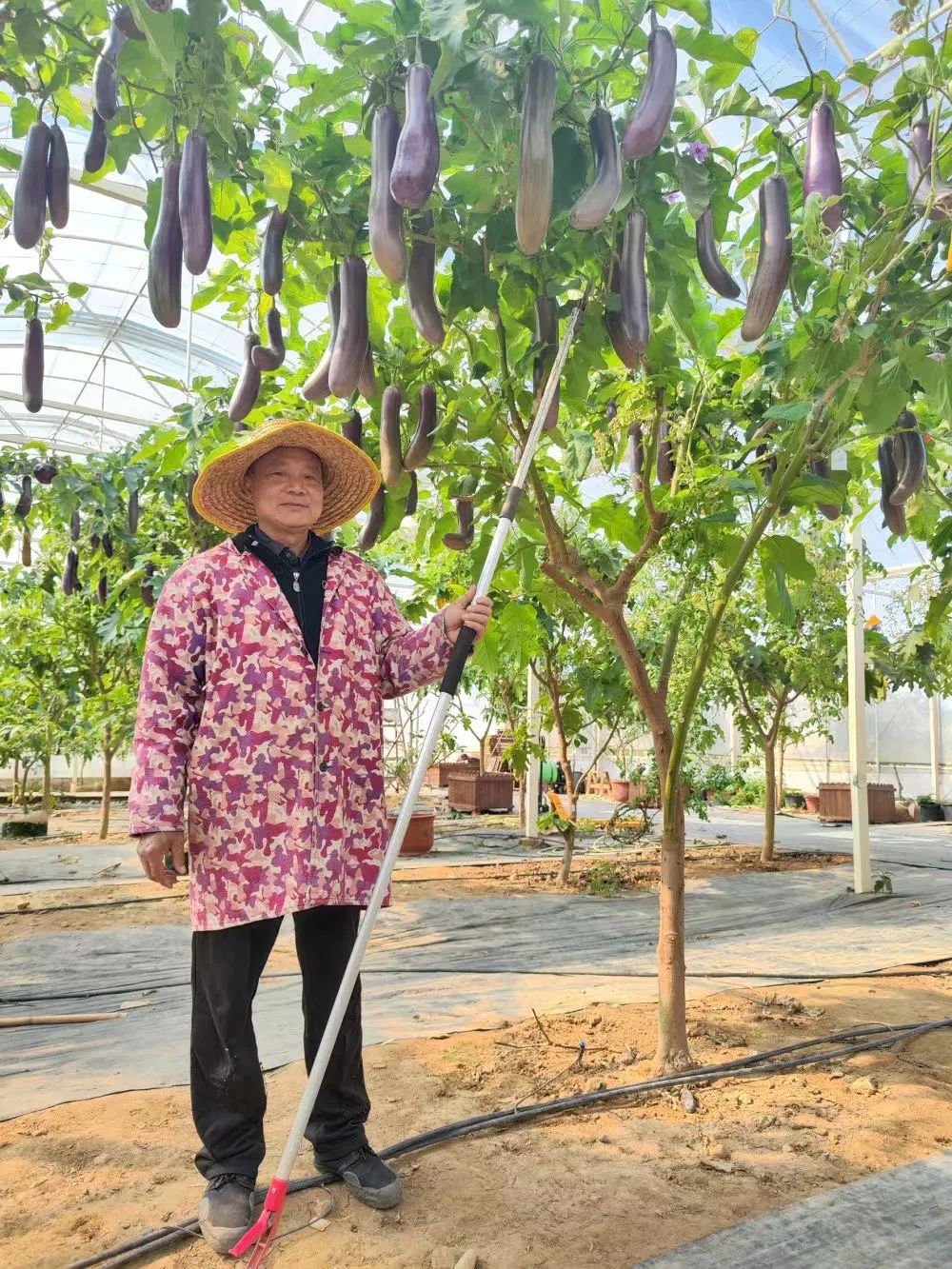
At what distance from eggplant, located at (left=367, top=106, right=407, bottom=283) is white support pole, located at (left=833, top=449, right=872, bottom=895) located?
18.0 ft

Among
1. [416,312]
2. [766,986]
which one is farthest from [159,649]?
[766,986]

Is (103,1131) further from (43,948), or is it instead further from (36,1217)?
(43,948)

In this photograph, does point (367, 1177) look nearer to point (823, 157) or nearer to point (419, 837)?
point (823, 157)

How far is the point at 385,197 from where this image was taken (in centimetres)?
152

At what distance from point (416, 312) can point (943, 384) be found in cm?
109

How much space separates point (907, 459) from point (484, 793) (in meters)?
11.9

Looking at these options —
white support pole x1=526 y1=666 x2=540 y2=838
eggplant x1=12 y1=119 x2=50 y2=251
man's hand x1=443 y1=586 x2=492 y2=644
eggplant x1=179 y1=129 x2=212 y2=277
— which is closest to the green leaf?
eggplant x1=179 y1=129 x2=212 y2=277

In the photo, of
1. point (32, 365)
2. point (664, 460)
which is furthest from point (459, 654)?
point (32, 365)

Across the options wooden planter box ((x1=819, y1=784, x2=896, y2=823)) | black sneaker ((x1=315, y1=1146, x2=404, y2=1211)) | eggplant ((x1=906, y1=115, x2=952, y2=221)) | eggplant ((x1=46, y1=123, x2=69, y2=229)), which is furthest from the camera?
wooden planter box ((x1=819, y1=784, x2=896, y2=823))

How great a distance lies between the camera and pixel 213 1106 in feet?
6.37

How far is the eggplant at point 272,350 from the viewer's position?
217cm

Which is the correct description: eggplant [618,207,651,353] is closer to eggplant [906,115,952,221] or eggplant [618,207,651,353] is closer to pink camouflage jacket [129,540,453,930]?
eggplant [906,115,952,221]

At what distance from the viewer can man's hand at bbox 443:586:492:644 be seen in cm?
211

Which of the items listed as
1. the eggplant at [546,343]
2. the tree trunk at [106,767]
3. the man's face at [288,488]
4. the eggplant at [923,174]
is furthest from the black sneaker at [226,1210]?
the tree trunk at [106,767]
